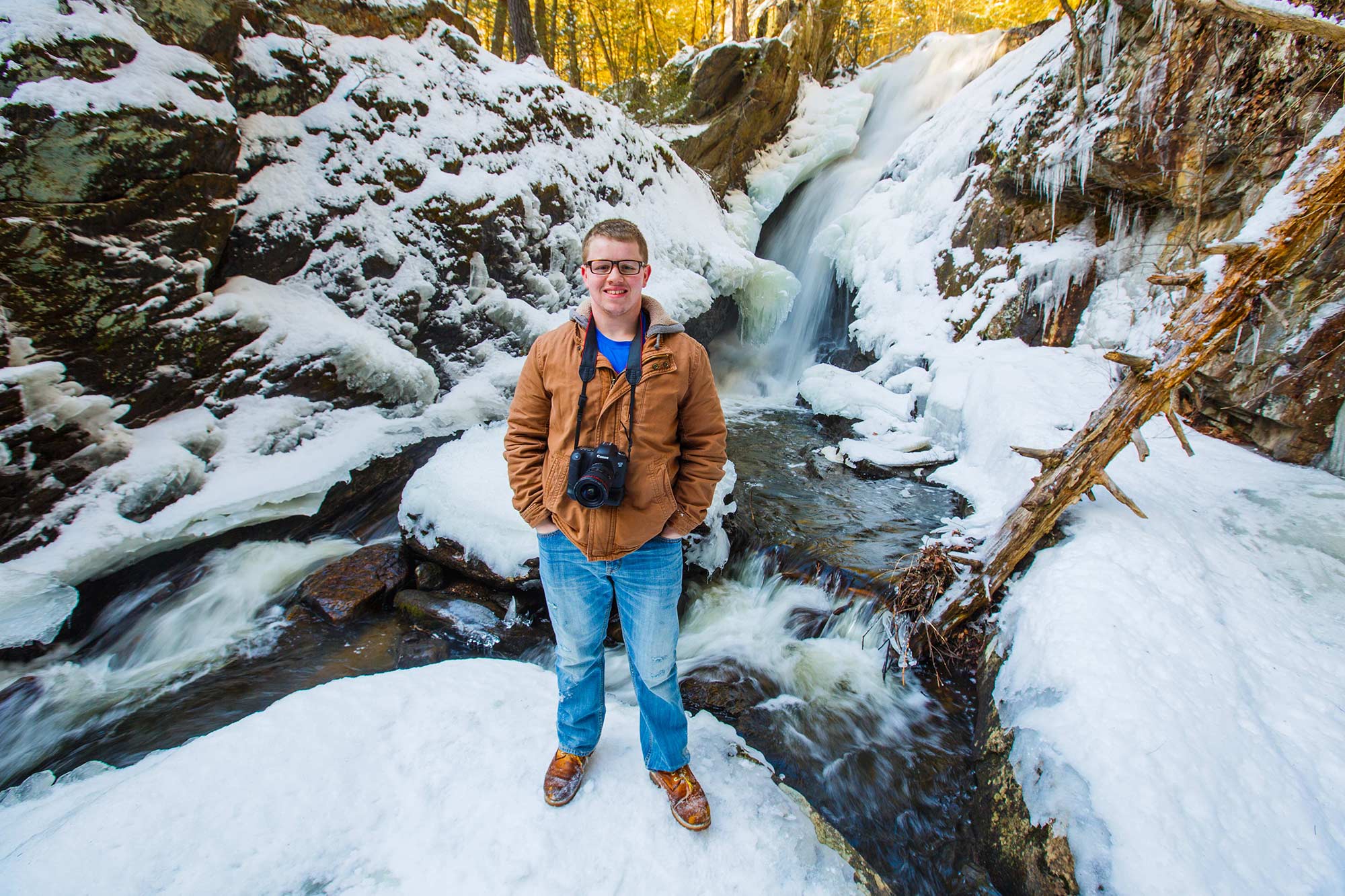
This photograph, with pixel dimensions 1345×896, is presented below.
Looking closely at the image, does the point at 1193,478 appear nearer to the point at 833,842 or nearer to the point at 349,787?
the point at 833,842

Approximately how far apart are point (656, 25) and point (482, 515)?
1789 centimetres

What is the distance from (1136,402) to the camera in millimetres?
3215

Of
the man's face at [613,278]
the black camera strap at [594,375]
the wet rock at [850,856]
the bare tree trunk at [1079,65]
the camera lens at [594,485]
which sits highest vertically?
the bare tree trunk at [1079,65]

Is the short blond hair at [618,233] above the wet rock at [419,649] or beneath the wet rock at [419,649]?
above

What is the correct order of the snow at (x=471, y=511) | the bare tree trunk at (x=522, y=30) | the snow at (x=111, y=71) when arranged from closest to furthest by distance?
the snow at (x=111, y=71), the snow at (x=471, y=511), the bare tree trunk at (x=522, y=30)

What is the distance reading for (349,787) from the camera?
2.19 m

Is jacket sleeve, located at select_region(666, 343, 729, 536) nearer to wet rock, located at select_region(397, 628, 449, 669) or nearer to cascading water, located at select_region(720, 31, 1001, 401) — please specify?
wet rock, located at select_region(397, 628, 449, 669)

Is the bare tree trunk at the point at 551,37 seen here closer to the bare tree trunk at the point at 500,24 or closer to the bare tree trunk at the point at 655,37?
the bare tree trunk at the point at 500,24

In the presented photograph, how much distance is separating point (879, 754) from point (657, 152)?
9.99m

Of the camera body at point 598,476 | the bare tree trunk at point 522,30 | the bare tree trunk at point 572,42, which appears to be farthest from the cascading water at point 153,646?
the bare tree trunk at point 572,42

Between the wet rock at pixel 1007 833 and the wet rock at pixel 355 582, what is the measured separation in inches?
167

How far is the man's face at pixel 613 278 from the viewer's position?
1769 mm

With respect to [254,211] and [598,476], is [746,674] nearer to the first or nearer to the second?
[598,476]

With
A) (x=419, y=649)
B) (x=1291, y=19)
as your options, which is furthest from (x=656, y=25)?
(x=419, y=649)
